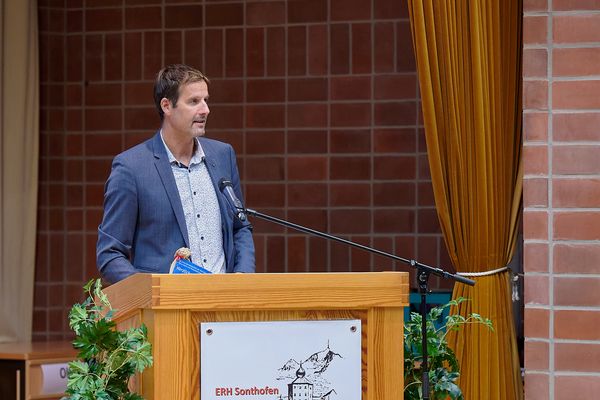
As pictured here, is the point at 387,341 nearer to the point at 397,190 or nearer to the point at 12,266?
the point at 397,190

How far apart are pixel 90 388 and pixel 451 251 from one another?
1626mm

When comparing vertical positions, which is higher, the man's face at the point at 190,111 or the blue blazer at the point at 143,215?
the man's face at the point at 190,111

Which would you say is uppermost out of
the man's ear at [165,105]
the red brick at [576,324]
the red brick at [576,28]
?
the red brick at [576,28]

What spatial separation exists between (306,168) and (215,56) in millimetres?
720

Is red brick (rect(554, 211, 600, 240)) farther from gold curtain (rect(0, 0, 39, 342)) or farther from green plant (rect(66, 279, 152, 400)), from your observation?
gold curtain (rect(0, 0, 39, 342))

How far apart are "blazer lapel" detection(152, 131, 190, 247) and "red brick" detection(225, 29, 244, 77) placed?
226 centimetres

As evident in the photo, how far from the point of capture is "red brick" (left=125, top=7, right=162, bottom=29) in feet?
19.3

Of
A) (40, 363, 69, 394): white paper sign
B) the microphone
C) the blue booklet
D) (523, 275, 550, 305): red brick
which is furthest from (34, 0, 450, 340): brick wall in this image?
the blue booklet

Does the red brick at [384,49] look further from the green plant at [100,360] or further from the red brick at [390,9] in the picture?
the green plant at [100,360]

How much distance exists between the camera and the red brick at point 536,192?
Result: 144 inches

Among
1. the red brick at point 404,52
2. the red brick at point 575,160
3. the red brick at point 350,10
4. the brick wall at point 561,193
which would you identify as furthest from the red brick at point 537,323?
the red brick at point 350,10

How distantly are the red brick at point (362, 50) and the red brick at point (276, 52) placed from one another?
0.36m

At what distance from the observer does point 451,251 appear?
13.3ft

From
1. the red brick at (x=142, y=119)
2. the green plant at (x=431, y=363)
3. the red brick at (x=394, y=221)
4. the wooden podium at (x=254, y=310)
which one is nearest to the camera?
the wooden podium at (x=254, y=310)
